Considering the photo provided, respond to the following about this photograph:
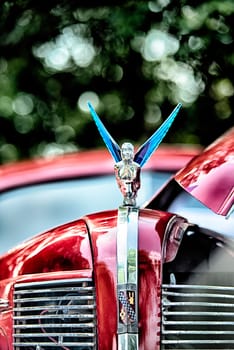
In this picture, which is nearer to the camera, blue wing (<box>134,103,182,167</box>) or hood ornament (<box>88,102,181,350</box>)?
hood ornament (<box>88,102,181,350</box>)

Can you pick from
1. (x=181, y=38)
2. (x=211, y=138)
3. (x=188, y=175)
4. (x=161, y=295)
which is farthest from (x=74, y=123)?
(x=161, y=295)

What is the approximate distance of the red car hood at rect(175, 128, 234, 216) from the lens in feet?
9.94

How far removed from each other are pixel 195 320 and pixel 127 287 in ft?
0.84

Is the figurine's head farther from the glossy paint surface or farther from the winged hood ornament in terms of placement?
the glossy paint surface

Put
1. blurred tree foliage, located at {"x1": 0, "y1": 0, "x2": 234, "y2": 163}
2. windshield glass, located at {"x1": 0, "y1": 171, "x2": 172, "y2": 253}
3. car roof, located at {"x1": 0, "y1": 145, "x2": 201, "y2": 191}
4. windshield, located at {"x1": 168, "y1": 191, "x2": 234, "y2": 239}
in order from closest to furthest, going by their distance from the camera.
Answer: windshield, located at {"x1": 168, "y1": 191, "x2": 234, "y2": 239}
windshield glass, located at {"x1": 0, "y1": 171, "x2": 172, "y2": 253}
car roof, located at {"x1": 0, "y1": 145, "x2": 201, "y2": 191}
blurred tree foliage, located at {"x1": 0, "y1": 0, "x2": 234, "y2": 163}

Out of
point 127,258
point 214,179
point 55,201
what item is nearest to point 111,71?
point 55,201

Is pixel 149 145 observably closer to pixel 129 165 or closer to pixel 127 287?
pixel 129 165

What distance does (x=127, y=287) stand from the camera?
2750mm

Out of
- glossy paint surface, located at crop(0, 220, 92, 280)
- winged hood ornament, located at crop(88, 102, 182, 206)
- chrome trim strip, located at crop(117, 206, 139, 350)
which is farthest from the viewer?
winged hood ornament, located at crop(88, 102, 182, 206)

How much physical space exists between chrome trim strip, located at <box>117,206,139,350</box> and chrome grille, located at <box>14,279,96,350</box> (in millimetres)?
111

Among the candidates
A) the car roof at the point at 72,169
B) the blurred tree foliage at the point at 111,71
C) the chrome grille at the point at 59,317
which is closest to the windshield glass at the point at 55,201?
the car roof at the point at 72,169

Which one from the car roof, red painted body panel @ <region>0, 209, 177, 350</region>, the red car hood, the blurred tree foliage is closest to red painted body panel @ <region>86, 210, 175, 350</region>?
red painted body panel @ <region>0, 209, 177, 350</region>

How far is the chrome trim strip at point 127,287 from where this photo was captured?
273cm

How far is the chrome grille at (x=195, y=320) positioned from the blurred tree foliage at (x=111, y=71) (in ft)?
6.88
